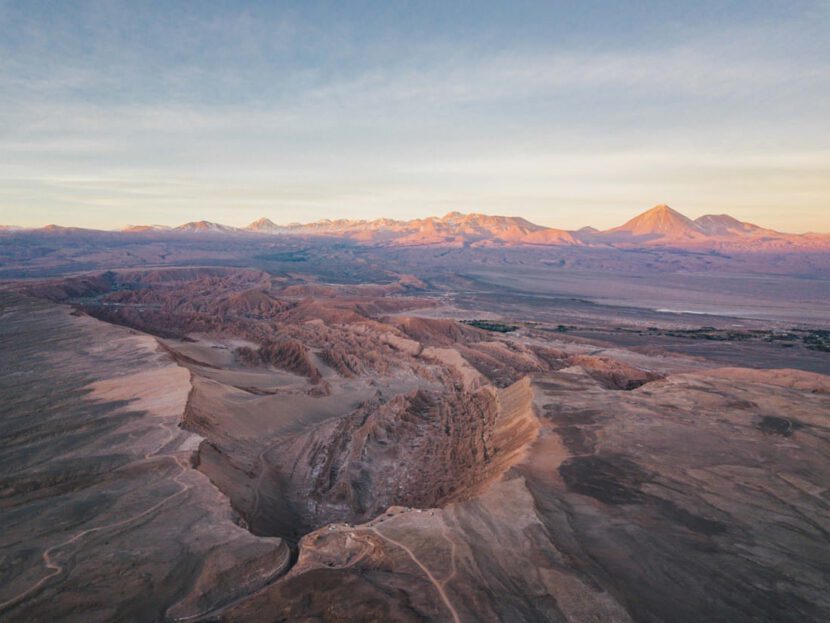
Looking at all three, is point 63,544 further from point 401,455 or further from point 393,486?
point 401,455

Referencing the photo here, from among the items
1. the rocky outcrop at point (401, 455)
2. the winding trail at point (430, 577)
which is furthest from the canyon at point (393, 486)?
the rocky outcrop at point (401, 455)

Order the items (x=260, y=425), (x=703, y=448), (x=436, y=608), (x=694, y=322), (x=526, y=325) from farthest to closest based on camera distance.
→ (x=694, y=322) → (x=526, y=325) → (x=260, y=425) → (x=703, y=448) → (x=436, y=608)

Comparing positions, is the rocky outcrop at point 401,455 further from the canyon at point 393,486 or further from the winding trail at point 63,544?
the winding trail at point 63,544

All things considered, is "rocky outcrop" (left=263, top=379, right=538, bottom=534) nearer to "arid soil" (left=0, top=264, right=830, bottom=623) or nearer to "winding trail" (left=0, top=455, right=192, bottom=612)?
"arid soil" (left=0, top=264, right=830, bottom=623)

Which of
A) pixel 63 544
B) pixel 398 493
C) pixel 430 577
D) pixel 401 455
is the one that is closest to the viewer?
pixel 430 577

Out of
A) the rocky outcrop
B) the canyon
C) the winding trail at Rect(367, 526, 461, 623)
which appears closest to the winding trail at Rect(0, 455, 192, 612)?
the canyon

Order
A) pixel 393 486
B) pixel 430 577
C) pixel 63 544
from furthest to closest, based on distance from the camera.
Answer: pixel 393 486 → pixel 63 544 → pixel 430 577

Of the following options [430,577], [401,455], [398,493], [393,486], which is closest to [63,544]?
[430,577]

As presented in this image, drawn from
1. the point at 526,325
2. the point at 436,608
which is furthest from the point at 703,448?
the point at 526,325

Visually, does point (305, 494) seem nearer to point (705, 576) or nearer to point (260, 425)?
point (260, 425)
